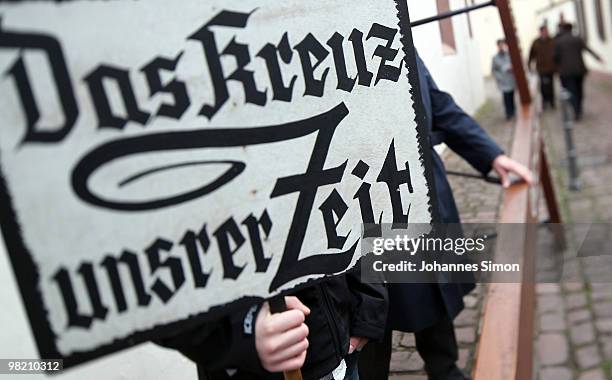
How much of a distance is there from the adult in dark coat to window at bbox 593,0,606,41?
15.2 meters

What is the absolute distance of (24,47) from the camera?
31.6 inches

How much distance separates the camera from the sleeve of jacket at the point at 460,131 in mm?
2209

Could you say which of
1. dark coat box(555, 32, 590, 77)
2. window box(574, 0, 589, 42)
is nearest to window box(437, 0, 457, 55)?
dark coat box(555, 32, 590, 77)

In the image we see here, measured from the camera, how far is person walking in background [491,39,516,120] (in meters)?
3.85

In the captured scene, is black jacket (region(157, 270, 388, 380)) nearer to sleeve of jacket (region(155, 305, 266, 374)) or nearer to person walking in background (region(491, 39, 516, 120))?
A: sleeve of jacket (region(155, 305, 266, 374))

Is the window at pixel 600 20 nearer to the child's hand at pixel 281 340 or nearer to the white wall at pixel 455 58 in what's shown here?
the white wall at pixel 455 58

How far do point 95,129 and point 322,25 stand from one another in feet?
1.61

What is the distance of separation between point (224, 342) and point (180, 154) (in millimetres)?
399

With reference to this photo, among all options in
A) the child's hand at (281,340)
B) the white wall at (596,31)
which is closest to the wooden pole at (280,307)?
the child's hand at (281,340)

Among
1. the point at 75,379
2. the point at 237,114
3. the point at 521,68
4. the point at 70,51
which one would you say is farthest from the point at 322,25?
the point at 521,68

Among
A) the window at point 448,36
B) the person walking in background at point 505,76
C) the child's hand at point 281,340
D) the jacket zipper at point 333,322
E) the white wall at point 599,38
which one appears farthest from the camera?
the white wall at point 599,38

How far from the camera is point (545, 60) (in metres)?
10.1

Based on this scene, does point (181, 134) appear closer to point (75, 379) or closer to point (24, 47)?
point (24, 47)

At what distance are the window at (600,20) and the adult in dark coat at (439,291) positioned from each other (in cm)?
1523
